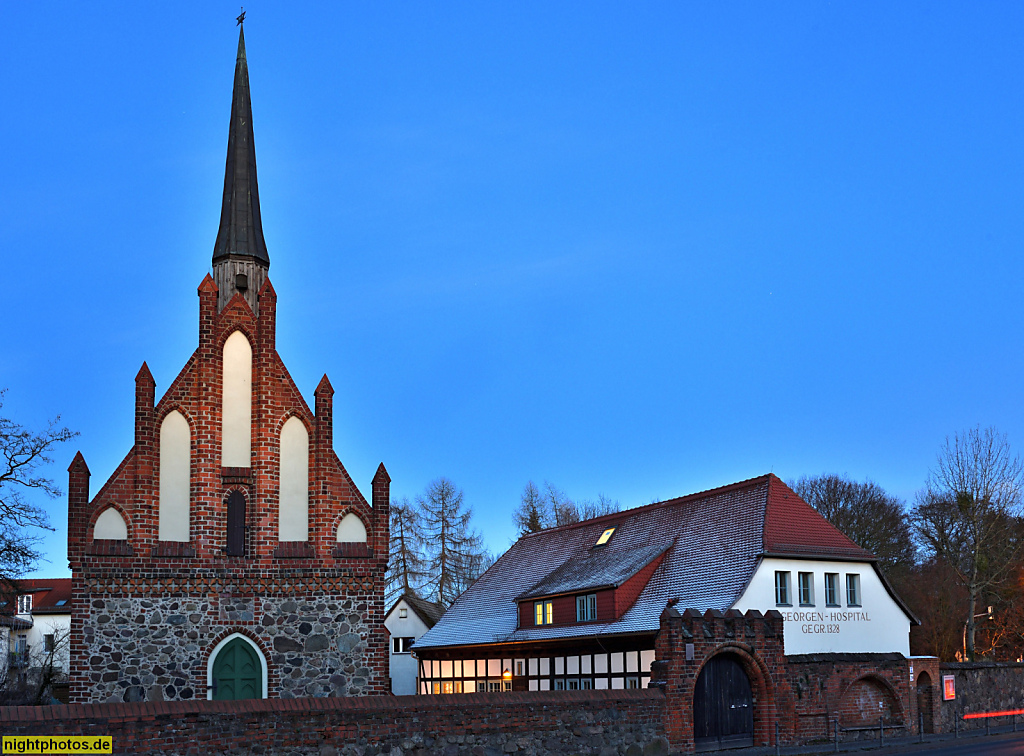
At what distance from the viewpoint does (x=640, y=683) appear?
26766 millimetres

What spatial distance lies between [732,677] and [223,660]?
37.8 feet

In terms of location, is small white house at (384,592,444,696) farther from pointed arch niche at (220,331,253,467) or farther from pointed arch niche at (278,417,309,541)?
pointed arch niche at (220,331,253,467)

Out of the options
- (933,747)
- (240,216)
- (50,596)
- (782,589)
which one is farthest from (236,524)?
(50,596)

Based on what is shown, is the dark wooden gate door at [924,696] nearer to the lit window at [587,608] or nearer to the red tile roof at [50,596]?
the lit window at [587,608]

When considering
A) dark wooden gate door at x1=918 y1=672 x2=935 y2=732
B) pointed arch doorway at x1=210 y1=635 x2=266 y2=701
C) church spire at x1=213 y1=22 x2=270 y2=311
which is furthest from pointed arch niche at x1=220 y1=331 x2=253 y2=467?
dark wooden gate door at x1=918 y1=672 x2=935 y2=732

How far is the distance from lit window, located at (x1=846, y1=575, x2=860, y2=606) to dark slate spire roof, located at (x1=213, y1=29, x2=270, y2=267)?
18.8 meters

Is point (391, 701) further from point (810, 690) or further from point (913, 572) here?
point (913, 572)

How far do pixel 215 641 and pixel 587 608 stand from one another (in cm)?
1355

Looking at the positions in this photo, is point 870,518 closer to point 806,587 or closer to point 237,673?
point 806,587

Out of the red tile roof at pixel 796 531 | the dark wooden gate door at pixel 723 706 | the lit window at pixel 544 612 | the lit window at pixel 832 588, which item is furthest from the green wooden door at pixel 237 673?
the lit window at pixel 832 588

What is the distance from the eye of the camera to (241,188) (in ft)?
77.7

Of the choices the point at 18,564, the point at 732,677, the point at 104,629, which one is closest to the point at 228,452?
the point at 104,629

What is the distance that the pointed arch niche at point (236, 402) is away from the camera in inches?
829

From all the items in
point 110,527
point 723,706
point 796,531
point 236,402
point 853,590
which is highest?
point 236,402
